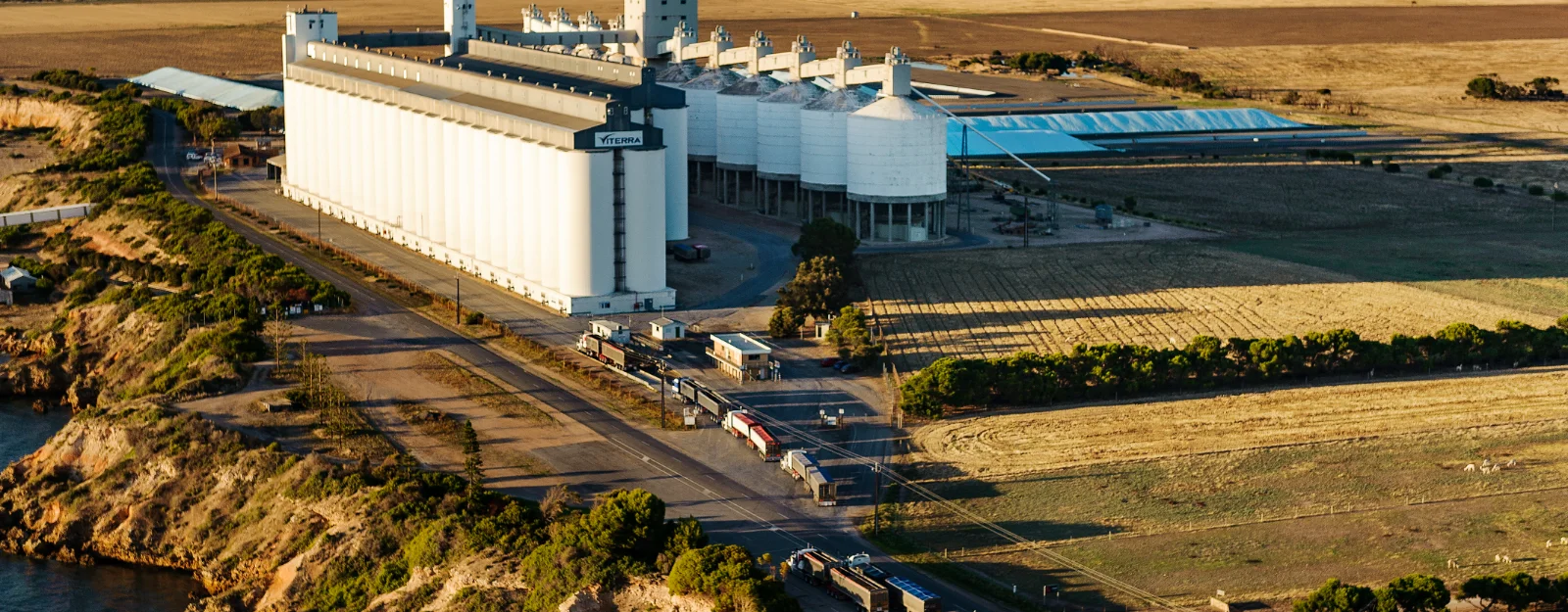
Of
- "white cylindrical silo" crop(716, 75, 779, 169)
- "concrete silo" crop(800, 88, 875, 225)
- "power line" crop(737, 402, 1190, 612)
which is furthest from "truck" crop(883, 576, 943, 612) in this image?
"white cylindrical silo" crop(716, 75, 779, 169)

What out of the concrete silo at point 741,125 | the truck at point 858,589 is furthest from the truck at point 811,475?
the concrete silo at point 741,125

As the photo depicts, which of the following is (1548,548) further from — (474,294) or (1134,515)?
(474,294)

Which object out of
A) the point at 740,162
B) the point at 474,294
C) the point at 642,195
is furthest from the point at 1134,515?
the point at 740,162

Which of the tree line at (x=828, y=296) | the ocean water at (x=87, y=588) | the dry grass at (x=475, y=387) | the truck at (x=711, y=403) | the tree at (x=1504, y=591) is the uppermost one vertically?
the tree line at (x=828, y=296)

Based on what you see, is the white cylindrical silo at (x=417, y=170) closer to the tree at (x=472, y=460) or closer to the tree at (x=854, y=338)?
the tree at (x=854, y=338)

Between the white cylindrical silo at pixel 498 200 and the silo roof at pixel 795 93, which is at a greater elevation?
the silo roof at pixel 795 93

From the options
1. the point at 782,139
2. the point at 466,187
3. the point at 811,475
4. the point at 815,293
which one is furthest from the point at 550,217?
the point at 811,475
